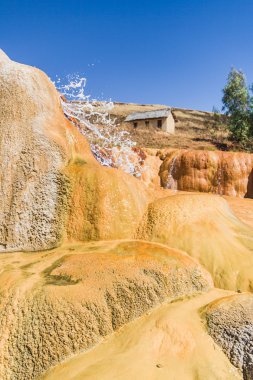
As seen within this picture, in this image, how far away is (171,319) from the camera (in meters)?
Result: 3.30

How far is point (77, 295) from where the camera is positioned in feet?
11.0

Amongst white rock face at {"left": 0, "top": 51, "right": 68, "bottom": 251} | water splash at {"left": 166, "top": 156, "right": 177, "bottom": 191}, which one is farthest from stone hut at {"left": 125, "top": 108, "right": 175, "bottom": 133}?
white rock face at {"left": 0, "top": 51, "right": 68, "bottom": 251}

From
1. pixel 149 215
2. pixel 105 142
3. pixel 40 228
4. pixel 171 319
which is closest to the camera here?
pixel 171 319

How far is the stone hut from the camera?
3809cm

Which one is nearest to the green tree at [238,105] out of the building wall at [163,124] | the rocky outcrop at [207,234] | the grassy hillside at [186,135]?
the grassy hillside at [186,135]

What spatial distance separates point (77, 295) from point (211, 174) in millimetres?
13497

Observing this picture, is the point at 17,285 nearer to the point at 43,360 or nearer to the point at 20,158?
the point at 43,360

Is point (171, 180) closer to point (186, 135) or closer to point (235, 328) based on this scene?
point (235, 328)

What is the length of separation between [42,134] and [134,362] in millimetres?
3294

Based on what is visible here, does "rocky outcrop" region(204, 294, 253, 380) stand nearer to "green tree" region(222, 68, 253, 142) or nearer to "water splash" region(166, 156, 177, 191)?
Answer: "water splash" region(166, 156, 177, 191)

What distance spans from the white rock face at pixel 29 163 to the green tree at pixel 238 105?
1060 inches

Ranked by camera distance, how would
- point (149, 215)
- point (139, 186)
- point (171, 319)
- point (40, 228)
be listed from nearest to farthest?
1. point (171, 319)
2. point (40, 228)
3. point (149, 215)
4. point (139, 186)

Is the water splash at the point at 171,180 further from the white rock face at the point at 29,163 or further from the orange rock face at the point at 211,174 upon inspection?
the white rock face at the point at 29,163

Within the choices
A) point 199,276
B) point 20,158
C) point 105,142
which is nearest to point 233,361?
point 199,276
